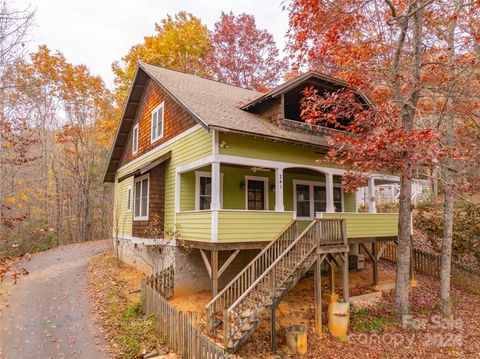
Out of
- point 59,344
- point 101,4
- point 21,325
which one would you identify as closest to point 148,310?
point 59,344

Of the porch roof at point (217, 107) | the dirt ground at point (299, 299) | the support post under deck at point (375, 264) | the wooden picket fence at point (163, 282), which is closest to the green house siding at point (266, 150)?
the porch roof at point (217, 107)

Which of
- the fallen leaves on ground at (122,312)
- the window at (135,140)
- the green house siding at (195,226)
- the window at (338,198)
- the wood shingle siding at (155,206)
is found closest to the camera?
the fallen leaves on ground at (122,312)

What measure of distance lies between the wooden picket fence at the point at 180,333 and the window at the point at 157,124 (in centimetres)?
739

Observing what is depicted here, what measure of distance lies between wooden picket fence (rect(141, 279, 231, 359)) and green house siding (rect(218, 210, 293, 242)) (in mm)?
2472

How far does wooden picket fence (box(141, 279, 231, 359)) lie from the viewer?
6.23 metres

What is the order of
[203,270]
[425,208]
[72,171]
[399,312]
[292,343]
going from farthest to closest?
[72,171] < [425,208] < [203,270] < [399,312] < [292,343]

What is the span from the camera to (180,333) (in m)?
7.25

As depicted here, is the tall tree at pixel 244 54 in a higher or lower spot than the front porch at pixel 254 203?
higher

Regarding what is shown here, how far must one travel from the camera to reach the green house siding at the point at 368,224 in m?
12.2

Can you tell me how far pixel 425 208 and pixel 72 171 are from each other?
1140 inches

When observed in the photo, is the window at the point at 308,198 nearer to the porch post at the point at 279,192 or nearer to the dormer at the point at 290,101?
the dormer at the point at 290,101

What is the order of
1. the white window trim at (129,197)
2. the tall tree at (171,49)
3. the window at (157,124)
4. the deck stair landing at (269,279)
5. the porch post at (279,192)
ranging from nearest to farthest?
the deck stair landing at (269,279)
the porch post at (279,192)
the window at (157,124)
the white window trim at (129,197)
the tall tree at (171,49)

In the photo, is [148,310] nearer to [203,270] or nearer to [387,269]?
[203,270]

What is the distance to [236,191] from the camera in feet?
42.1
